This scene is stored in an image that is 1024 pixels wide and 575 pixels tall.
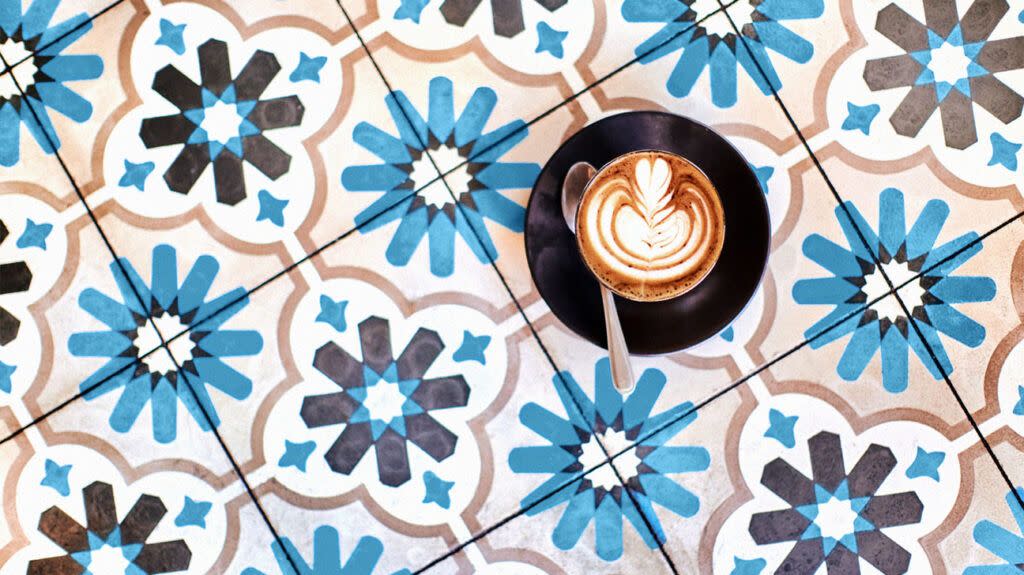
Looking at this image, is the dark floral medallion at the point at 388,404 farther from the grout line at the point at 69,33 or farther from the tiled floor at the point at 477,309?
the grout line at the point at 69,33

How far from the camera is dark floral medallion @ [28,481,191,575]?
4.00ft

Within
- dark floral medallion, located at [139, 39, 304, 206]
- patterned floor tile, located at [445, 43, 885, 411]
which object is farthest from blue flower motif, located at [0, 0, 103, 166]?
patterned floor tile, located at [445, 43, 885, 411]

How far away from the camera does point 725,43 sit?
1208 mm

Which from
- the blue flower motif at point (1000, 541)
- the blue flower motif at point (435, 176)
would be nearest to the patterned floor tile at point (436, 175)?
the blue flower motif at point (435, 176)

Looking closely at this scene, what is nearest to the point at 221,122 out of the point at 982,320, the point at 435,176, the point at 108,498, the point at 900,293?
the point at 435,176

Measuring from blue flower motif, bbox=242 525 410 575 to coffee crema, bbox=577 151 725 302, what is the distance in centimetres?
53

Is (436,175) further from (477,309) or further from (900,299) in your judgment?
(900,299)

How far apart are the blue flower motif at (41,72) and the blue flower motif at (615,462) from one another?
33.3 inches

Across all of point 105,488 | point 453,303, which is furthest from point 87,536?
point 453,303

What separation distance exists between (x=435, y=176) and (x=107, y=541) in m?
0.72

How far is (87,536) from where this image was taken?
123 cm

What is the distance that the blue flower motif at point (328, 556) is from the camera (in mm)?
1210

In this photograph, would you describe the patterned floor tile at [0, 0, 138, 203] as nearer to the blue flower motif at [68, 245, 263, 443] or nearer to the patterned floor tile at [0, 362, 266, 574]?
the blue flower motif at [68, 245, 263, 443]

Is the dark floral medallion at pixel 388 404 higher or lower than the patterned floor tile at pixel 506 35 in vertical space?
lower
